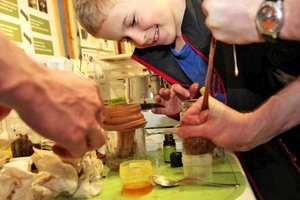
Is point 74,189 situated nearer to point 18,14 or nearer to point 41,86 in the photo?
point 41,86

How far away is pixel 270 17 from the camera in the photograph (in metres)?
0.58

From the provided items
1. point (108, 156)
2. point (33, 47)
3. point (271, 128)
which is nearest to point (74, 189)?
point (108, 156)

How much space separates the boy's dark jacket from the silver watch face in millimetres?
209

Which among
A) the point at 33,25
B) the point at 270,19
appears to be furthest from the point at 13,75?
the point at 33,25

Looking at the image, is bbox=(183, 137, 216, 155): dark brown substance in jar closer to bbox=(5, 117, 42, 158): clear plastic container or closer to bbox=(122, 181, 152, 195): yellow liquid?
bbox=(122, 181, 152, 195): yellow liquid

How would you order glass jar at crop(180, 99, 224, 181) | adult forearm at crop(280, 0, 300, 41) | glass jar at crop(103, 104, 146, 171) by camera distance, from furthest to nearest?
glass jar at crop(103, 104, 146, 171) → glass jar at crop(180, 99, 224, 181) → adult forearm at crop(280, 0, 300, 41)

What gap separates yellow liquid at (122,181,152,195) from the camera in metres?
0.76

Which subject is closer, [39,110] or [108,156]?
[39,110]

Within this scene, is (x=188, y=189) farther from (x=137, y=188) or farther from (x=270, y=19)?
(x=270, y=19)

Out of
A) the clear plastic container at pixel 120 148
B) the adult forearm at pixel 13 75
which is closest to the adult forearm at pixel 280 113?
the clear plastic container at pixel 120 148

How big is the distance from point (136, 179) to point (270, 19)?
462 mm

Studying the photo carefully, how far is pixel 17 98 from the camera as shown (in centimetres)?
38

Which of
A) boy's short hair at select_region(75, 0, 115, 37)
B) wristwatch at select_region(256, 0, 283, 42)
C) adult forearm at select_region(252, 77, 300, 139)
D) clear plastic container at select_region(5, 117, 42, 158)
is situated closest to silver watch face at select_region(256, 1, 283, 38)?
wristwatch at select_region(256, 0, 283, 42)

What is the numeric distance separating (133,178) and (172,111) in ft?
1.42
